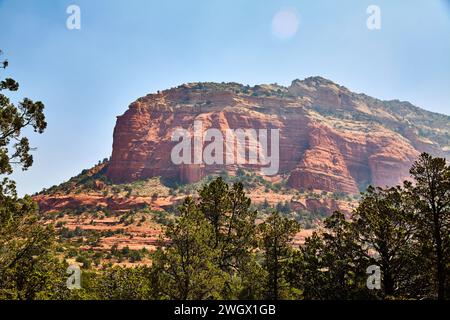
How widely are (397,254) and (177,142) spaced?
150687 millimetres

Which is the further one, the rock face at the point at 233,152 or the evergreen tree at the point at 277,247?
the rock face at the point at 233,152

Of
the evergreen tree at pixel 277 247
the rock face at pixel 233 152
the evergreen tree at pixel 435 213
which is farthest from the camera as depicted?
the rock face at pixel 233 152

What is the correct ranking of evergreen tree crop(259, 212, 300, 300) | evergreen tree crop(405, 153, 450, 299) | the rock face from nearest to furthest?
evergreen tree crop(405, 153, 450, 299)
evergreen tree crop(259, 212, 300, 300)
the rock face

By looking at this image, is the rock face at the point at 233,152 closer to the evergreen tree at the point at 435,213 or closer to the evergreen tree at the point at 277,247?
the evergreen tree at the point at 277,247

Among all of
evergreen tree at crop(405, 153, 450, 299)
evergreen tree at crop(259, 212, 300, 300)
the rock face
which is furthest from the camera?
the rock face

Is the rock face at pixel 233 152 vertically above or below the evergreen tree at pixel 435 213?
above

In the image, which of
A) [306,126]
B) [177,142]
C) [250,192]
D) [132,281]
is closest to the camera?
[132,281]

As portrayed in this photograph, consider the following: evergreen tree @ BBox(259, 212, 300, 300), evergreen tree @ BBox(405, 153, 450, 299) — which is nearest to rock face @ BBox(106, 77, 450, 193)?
evergreen tree @ BBox(259, 212, 300, 300)

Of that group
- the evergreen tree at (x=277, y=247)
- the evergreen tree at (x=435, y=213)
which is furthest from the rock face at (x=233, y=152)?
the evergreen tree at (x=435, y=213)

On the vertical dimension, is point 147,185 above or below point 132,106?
below

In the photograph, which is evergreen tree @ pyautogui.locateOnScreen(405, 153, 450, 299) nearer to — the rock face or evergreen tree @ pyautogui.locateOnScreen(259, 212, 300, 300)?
evergreen tree @ pyautogui.locateOnScreen(259, 212, 300, 300)
